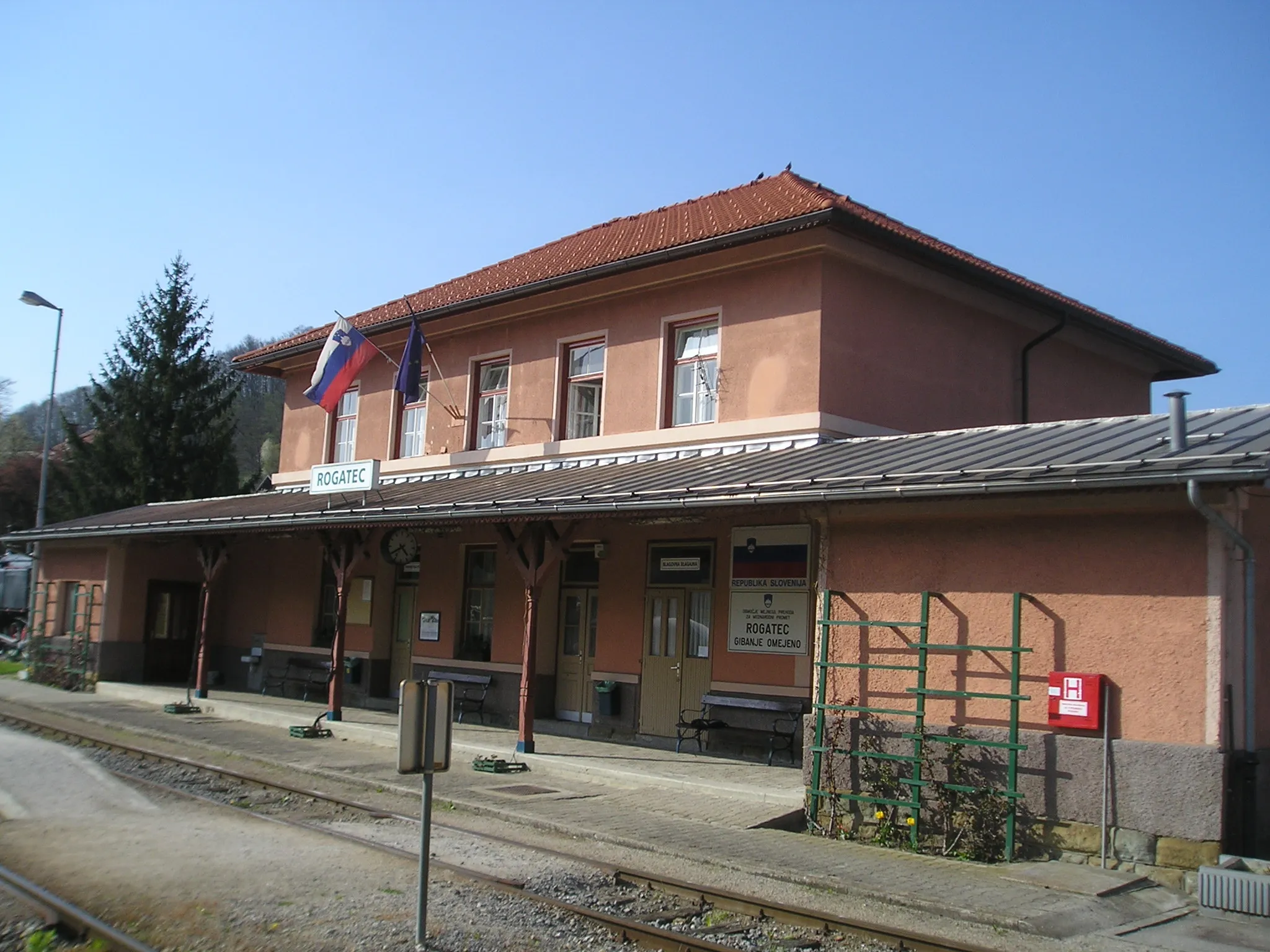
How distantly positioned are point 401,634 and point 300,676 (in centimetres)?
301

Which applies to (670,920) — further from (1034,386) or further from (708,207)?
(708,207)

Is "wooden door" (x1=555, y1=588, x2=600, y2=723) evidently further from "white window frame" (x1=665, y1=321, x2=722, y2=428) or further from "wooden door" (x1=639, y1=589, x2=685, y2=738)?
"white window frame" (x1=665, y1=321, x2=722, y2=428)

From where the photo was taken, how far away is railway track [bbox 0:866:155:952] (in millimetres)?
6172

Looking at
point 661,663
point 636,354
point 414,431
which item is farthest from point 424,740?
point 414,431

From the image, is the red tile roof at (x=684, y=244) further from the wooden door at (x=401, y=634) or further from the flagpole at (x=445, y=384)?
the wooden door at (x=401, y=634)

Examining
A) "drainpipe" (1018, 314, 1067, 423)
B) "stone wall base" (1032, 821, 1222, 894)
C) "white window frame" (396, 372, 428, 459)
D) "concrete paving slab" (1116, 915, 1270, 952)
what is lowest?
A: "concrete paving slab" (1116, 915, 1270, 952)

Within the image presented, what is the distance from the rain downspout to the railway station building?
3 cm

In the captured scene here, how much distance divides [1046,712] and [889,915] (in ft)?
8.04

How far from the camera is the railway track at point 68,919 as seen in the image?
20.2 feet

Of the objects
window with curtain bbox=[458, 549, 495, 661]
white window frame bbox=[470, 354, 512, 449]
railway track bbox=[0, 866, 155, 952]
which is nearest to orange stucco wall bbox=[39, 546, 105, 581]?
window with curtain bbox=[458, 549, 495, 661]

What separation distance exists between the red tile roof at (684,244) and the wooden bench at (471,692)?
596cm

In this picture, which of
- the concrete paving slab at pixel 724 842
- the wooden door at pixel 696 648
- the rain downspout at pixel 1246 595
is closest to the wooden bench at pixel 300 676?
the concrete paving slab at pixel 724 842

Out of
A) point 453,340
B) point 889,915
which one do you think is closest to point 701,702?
point 889,915

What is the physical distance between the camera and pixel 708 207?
60.9 ft
